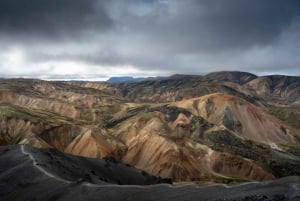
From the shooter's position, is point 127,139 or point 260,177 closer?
point 260,177

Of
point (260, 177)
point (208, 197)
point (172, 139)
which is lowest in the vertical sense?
point (260, 177)

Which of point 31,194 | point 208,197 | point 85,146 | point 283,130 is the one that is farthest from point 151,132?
point 208,197

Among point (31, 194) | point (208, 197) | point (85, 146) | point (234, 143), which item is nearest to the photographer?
point (208, 197)

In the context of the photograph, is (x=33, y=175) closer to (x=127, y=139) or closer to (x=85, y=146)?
(x=85, y=146)

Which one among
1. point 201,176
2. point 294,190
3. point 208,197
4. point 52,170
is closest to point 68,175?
point 52,170

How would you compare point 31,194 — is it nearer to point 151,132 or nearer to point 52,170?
point 52,170

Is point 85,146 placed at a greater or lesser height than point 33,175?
lesser

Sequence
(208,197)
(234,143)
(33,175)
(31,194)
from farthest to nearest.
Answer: (234,143), (33,175), (31,194), (208,197)
